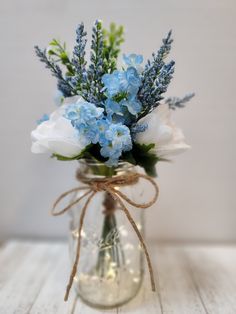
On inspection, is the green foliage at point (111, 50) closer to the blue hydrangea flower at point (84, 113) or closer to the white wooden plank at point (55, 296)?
the blue hydrangea flower at point (84, 113)

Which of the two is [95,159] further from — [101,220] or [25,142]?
[25,142]

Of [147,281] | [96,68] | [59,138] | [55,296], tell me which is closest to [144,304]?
[147,281]

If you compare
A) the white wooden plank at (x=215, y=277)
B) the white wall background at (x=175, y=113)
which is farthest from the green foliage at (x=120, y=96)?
the white wooden plank at (x=215, y=277)

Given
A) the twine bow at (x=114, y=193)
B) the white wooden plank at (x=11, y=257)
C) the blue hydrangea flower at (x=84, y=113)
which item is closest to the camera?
the blue hydrangea flower at (x=84, y=113)

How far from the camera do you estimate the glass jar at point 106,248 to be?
738 millimetres

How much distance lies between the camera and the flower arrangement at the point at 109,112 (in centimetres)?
58

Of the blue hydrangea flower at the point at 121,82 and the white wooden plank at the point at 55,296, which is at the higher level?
the blue hydrangea flower at the point at 121,82

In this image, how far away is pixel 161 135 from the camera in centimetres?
64

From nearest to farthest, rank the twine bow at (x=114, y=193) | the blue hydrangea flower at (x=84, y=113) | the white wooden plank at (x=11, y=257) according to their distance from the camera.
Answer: the blue hydrangea flower at (x=84, y=113) → the twine bow at (x=114, y=193) → the white wooden plank at (x=11, y=257)

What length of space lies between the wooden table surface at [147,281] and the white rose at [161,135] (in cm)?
34

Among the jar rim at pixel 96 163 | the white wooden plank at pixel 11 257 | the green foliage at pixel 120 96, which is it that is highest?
the green foliage at pixel 120 96

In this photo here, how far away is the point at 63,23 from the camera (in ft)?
3.01

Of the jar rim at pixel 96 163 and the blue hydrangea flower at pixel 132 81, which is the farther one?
the jar rim at pixel 96 163

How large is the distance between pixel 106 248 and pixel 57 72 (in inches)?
15.7
